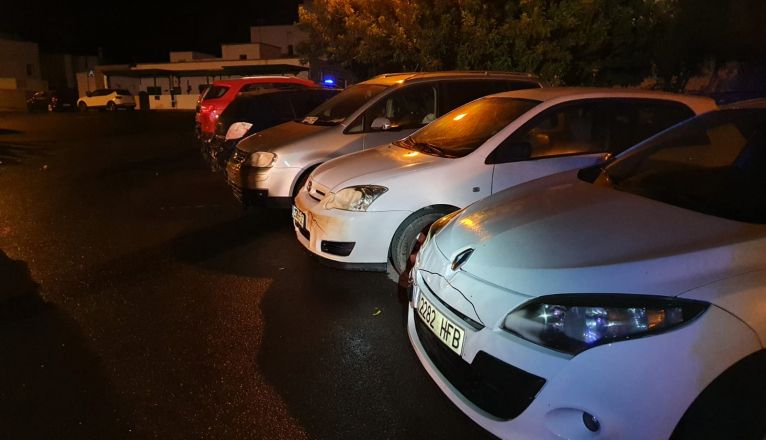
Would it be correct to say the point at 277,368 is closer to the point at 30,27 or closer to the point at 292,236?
the point at 292,236

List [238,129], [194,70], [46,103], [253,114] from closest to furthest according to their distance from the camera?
[238,129], [253,114], [46,103], [194,70]

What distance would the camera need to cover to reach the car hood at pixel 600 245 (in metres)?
2.17

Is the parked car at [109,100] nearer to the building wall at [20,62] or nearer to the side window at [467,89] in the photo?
the building wall at [20,62]

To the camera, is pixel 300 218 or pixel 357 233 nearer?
pixel 357 233

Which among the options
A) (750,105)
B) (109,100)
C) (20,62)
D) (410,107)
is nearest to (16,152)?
(410,107)

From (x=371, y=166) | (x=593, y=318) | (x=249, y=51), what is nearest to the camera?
(x=593, y=318)

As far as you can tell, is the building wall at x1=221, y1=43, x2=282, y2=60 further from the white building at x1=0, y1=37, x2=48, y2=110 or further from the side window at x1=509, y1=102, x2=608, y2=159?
the side window at x1=509, y1=102, x2=608, y2=159

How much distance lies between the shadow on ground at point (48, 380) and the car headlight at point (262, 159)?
270 cm

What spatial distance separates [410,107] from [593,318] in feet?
16.4

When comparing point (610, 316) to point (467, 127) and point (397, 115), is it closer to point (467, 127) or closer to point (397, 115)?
point (467, 127)

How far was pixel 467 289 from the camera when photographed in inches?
99.6

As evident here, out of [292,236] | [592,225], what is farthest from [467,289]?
[292,236]

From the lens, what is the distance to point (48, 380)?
346 cm

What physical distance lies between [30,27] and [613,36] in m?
56.9
